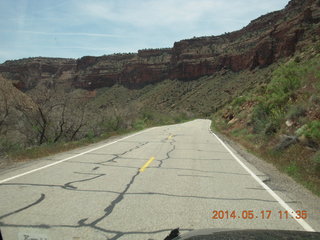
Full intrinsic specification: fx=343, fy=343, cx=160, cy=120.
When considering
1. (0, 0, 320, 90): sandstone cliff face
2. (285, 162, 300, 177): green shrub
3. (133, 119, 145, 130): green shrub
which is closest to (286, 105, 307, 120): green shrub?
(285, 162, 300, 177): green shrub

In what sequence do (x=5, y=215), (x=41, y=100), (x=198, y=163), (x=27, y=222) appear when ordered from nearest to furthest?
(x=27, y=222)
(x=5, y=215)
(x=198, y=163)
(x=41, y=100)

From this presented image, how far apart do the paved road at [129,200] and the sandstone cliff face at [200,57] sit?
52.9 metres

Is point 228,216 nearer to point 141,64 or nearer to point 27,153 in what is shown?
point 27,153

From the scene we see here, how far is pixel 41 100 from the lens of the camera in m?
19.6

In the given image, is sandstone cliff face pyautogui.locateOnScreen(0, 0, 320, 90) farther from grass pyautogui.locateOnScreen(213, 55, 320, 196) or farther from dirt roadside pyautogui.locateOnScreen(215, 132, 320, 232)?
dirt roadside pyautogui.locateOnScreen(215, 132, 320, 232)

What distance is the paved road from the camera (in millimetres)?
4906

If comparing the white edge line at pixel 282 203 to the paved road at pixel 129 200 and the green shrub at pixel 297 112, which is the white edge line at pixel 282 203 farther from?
the green shrub at pixel 297 112

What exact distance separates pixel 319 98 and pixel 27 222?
1308 centimetres

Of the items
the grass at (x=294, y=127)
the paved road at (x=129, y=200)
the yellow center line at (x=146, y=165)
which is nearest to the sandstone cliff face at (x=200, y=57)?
the grass at (x=294, y=127)

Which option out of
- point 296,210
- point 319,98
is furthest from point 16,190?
point 319,98

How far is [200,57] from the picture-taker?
108062mm
